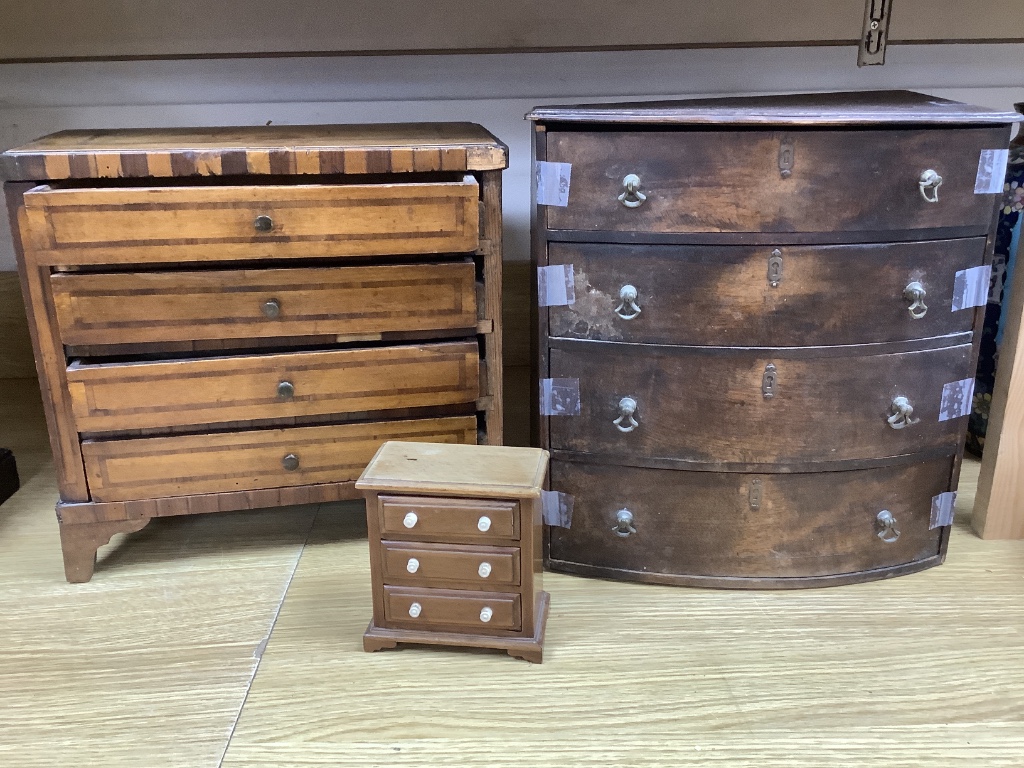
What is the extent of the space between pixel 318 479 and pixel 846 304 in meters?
1.03

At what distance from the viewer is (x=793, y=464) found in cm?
160

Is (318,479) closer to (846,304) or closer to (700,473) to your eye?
(700,473)

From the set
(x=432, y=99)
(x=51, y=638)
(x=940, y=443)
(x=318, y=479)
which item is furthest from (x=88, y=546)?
(x=940, y=443)

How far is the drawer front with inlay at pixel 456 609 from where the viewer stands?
4.80 feet

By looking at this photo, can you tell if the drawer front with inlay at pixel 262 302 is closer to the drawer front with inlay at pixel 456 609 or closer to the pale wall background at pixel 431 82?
the drawer front with inlay at pixel 456 609

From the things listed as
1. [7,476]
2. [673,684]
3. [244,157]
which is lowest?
[673,684]

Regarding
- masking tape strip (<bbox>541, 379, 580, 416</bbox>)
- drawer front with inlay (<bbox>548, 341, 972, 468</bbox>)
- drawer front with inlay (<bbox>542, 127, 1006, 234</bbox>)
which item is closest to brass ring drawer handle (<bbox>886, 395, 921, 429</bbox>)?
drawer front with inlay (<bbox>548, 341, 972, 468</bbox>)

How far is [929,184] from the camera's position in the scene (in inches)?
57.8

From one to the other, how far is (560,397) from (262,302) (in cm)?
57

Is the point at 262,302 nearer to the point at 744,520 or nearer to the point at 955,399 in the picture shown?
the point at 744,520

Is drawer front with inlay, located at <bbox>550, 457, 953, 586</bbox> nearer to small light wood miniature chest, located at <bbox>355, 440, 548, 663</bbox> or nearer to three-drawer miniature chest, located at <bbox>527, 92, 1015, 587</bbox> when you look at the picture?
three-drawer miniature chest, located at <bbox>527, 92, 1015, 587</bbox>

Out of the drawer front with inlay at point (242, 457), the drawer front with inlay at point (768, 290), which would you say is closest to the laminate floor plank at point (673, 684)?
the drawer front with inlay at point (242, 457)

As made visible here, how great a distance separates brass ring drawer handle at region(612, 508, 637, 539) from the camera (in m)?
1.65

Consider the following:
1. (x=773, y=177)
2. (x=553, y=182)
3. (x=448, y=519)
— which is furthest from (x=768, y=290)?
(x=448, y=519)
